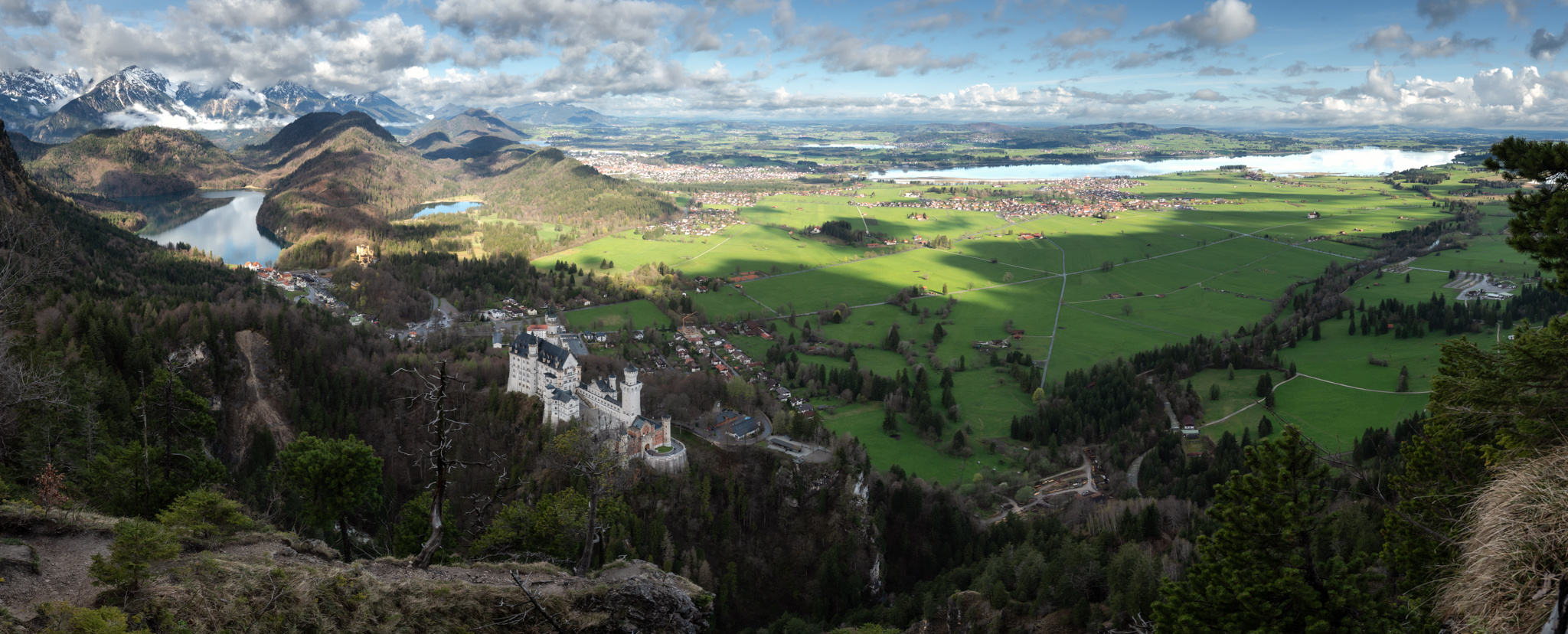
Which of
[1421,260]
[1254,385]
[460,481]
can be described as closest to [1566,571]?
[460,481]

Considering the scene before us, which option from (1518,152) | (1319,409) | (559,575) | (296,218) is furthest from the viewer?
(296,218)

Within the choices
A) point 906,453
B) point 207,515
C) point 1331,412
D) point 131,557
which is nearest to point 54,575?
point 131,557

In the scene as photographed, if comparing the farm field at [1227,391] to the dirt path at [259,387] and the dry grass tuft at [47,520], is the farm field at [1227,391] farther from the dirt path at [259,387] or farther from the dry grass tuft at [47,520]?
the dirt path at [259,387]

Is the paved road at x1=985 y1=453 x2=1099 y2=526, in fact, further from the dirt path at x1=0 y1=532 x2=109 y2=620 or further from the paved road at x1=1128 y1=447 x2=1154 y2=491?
the dirt path at x1=0 y1=532 x2=109 y2=620

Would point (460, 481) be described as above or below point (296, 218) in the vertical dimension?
below

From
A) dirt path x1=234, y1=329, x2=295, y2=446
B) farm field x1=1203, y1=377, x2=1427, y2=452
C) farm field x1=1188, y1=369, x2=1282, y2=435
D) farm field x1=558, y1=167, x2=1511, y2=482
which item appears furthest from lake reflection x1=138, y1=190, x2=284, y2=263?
farm field x1=1203, y1=377, x2=1427, y2=452

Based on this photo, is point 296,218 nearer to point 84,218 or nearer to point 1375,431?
point 84,218

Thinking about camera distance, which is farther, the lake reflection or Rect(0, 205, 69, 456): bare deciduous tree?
the lake reflection
